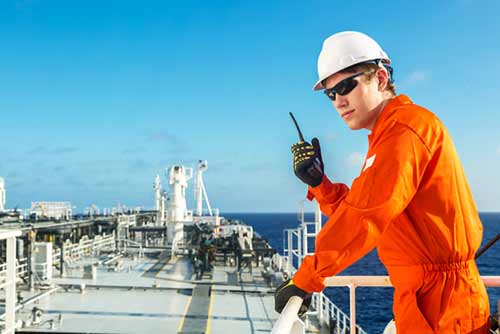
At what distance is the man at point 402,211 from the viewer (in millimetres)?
1535

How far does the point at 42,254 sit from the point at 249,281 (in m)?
7.46

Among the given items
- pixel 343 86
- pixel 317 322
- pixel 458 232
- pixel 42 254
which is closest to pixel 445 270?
pixel 458 232

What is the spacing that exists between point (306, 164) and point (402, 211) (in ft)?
2.39

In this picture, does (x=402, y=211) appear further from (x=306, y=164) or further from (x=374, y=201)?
(x=306, y=164)

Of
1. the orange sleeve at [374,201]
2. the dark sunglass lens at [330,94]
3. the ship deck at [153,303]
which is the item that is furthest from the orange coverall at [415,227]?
the ship deck at [153,303]

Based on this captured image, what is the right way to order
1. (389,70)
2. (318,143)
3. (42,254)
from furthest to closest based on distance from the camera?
(42,254) < (318,143) < (389,70)

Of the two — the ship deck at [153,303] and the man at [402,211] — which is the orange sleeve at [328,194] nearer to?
the man at [402,211]

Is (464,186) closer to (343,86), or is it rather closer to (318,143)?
(343,86)

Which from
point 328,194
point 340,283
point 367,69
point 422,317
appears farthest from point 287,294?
point 340,283

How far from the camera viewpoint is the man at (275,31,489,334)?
60.4 inches

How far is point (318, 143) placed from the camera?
2.65 meters

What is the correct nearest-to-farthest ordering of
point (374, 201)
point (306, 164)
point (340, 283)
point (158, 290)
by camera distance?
point (374, 201) → point (306, 164) → point (340, 283) → point (158, 290)

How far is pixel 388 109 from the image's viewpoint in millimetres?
1800

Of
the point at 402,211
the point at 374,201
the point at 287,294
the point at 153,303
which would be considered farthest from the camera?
the point at 153,303
